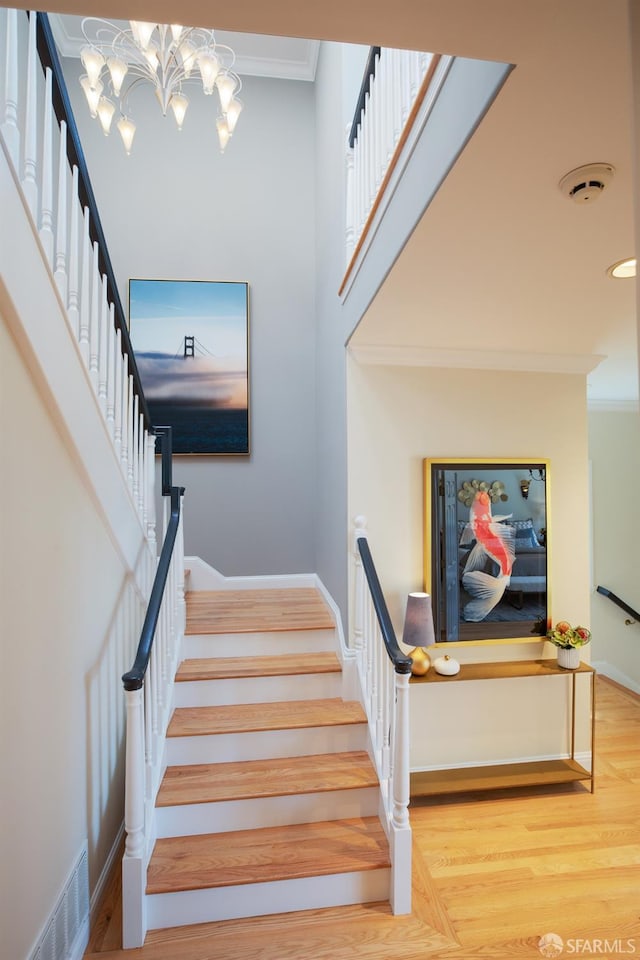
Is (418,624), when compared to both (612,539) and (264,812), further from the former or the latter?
(612,539)

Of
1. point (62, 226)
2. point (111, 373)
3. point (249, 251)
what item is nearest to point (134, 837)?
point (111, 373)

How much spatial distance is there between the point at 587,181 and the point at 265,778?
8.59 feet

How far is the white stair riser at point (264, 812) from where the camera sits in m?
2.22

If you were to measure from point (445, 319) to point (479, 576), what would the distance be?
152 cm

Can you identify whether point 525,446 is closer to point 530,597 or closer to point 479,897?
point 530,597

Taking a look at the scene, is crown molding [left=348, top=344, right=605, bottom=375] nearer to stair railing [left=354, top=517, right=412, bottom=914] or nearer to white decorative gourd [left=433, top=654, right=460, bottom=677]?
stair railing [left=354, top=517, right=412, bottom=914]

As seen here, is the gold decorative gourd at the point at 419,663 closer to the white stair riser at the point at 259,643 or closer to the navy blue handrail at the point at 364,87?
the white stair riser at the point at 259,643

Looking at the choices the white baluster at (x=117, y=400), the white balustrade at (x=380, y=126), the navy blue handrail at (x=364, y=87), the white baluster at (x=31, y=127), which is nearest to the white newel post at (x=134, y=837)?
the white baluster at (x=117, y=400)

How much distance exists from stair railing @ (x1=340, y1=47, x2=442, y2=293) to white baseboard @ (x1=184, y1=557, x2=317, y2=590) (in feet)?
7.74

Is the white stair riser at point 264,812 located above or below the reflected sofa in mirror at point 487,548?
below

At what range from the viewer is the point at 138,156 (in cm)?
406

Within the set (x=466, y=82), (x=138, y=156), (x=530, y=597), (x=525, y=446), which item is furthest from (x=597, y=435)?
(x=138, y=156)

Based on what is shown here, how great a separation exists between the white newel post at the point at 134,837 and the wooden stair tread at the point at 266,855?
77 millimetres

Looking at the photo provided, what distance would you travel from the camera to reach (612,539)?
15.2 feet
